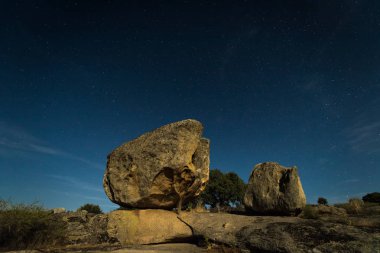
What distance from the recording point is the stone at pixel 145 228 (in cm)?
1323

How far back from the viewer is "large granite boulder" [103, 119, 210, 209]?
45.6ft

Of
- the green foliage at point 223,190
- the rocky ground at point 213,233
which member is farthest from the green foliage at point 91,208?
the rocky ground at point 213,233

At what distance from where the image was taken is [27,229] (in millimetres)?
15094

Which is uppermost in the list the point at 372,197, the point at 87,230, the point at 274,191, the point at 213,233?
the point at 372,197

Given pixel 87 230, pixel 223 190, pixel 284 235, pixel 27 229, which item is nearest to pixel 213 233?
pixel 284 235

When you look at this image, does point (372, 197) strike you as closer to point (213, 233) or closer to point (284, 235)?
point (284, 235)

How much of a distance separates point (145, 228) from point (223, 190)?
34.6 metres

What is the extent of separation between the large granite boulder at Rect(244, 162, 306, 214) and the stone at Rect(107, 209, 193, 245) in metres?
3.85

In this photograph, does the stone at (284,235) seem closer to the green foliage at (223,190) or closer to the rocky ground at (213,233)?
the rocky ground at (213,233)

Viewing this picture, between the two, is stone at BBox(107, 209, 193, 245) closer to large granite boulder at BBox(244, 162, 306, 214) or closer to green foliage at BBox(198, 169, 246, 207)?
large granite boulder at BBox(244, 162, 306, 214)

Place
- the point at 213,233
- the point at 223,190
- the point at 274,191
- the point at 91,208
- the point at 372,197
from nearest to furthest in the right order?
the point at 213,233, the point at 274,191, the point at 372,197, the point at 223,190, the point at 91,208

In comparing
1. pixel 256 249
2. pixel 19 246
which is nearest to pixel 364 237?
pixel 256 249

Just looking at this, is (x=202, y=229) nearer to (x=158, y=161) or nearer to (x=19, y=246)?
(x=158, y=161)

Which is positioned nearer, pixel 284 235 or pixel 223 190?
pixel 284 235
